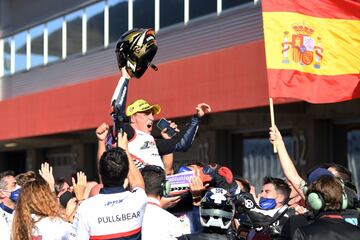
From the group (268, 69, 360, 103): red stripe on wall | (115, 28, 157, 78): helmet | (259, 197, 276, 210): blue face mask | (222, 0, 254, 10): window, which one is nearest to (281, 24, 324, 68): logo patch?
(268, 69, 360, 103): red stripe on wall

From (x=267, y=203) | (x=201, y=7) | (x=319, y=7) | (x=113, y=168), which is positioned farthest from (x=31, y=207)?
(x=201, y=7)

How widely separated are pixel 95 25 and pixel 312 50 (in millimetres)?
14379

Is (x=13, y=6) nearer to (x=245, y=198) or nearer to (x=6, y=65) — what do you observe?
(x=6, y=65)

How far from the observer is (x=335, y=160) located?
1470 cm

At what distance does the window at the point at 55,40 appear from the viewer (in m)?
23.2

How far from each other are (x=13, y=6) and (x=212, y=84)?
13.7 m

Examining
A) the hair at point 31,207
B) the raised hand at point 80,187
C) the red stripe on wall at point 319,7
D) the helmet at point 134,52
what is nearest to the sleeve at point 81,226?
the hair at point 31,207

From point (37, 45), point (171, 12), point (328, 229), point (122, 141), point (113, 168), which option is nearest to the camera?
point (113, 168)

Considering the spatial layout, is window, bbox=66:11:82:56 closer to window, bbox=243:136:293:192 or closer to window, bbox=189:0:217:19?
window, bbox=189:0:217:19

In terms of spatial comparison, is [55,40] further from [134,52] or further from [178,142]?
[134,52]

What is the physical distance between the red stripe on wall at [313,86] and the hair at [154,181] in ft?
7.07

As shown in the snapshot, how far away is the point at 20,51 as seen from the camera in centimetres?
2519

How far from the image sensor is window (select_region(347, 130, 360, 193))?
1428 cm

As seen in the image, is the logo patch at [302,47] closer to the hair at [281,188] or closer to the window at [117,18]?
the hair at [281,188]
